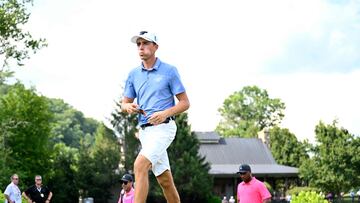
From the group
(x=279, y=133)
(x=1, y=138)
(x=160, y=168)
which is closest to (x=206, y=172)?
(x=1, y=138)

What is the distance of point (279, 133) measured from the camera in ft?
310

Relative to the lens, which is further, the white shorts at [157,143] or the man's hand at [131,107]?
the man's hand at [131,107]

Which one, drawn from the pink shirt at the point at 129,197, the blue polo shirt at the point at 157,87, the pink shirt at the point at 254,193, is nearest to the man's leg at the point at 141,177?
the blue polo shirt at the point at 157,87

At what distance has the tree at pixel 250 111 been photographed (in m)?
114

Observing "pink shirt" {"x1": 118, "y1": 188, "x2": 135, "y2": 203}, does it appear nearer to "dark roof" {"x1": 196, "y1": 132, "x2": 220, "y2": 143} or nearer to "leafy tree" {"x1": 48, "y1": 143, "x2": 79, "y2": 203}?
"leafy tree" {"x1": 48, "y1": 143, "x2": 79, "y2": 203}

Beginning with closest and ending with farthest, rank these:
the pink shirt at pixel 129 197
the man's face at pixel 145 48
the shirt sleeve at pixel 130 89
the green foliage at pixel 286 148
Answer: the man's face at pixel 145 48, the shirt sleeve at pixel 130 89, the pink shirt at pixel 129 197, the green foliage at pixel 286 148

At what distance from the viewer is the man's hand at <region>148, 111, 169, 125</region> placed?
21.5 feet

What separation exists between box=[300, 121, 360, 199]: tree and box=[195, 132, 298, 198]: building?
37.0 feet

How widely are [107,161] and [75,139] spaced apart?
9542 cm

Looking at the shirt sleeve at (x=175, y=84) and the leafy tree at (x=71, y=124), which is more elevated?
the leafy tree at (x=71, y=124)

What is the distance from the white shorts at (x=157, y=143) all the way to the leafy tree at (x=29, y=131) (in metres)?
51.9

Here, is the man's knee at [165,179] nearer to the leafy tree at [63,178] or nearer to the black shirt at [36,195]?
the black shirt at [36,195]

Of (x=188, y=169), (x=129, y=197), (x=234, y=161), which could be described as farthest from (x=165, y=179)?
(x=234, y=161)

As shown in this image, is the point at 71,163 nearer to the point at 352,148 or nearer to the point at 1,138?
the point at 1,138
